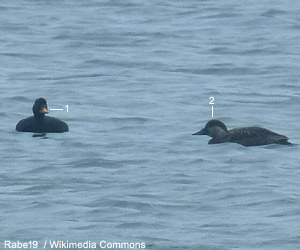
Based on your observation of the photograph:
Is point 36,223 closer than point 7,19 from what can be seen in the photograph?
Yes

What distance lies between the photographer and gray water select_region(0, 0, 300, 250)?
782 inches

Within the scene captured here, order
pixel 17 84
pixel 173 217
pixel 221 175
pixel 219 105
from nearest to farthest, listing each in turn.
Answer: pixel 173 217, pixel 221 175, pixel 219 105, pixel 17 84

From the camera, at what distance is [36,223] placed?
19719mm

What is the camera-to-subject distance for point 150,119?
2702 centimetres

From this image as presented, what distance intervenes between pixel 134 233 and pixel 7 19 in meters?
22.5

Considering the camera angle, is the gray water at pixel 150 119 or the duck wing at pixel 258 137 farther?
the duck wing at pixel 258 137

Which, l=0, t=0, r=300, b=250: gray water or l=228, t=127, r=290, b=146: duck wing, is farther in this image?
l=228, t=127, r=290, b=146: duck wing

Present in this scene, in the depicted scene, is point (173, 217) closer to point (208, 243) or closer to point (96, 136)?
point (208, 243)

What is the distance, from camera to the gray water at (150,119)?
19.9 meters

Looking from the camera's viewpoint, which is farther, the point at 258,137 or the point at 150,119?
the point at 150,119

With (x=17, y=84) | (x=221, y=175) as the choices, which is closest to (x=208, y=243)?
(x=221, y=175)

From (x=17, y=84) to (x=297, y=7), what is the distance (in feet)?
47.3

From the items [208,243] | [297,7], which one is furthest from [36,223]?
[297,7]

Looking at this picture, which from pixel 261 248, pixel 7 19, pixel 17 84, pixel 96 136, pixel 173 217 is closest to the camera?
pixel 261 248
